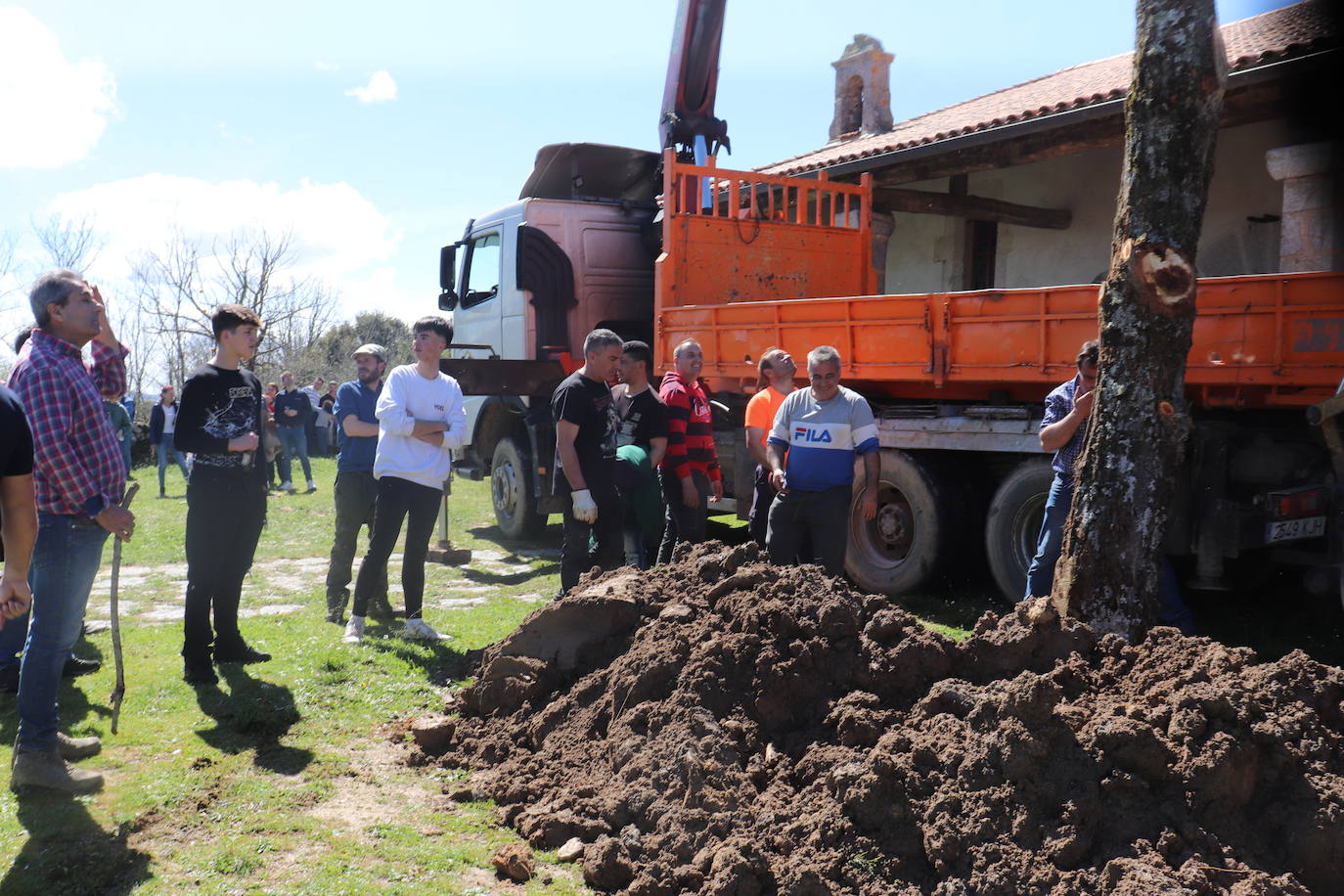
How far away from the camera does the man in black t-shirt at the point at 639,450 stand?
5875 mm

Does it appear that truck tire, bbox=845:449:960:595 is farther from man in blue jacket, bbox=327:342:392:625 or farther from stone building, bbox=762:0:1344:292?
stone building, bbox=762:0:1344:292

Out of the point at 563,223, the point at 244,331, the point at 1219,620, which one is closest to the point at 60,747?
the point at 244,331

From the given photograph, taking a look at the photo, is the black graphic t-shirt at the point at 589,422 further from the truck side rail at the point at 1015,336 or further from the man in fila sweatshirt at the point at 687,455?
the truck side rail at the point at 1015,336

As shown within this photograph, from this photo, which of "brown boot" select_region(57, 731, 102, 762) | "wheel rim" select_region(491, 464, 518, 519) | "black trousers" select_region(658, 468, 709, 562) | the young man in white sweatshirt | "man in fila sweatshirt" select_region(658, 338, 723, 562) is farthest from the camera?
"wheel rim" select_region(491, 464, 518, 519)

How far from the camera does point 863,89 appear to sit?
Result: 16.8m

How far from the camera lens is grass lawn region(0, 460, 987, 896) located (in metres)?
3.21

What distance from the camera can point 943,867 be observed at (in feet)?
9.71

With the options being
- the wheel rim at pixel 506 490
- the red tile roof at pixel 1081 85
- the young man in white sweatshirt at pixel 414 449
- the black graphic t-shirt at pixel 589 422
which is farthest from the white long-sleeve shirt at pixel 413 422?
the red tile roof at pixel 1081 85

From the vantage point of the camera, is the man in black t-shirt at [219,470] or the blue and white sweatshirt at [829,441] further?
the blue and white sweatshirt at [829,441]

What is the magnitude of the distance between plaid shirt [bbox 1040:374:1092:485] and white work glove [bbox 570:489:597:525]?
2374mm

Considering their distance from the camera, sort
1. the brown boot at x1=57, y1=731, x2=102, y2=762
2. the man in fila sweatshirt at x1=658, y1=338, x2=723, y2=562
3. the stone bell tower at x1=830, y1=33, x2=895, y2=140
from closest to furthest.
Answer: the brown boot at x1=57, y1=731, x2=102, y2=762, the man in fila sweatshirt at x1=658, y1=338, x2=723, y2=562, the stone bell tower at x1=830, y1=33, x2=895, y2=140

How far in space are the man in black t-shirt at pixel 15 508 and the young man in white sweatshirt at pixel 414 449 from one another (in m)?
2.54

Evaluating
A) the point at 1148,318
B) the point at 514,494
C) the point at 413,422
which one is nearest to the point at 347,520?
the point at 413,422

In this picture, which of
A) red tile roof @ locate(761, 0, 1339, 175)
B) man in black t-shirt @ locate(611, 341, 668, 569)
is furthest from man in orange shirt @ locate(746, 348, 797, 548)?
red tile roof @ locate(761, 0, 1339, 175)
